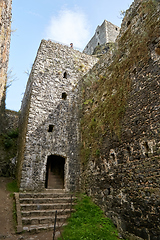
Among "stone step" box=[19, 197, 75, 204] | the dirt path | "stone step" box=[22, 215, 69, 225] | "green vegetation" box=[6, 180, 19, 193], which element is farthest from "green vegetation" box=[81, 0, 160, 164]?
the dirt path

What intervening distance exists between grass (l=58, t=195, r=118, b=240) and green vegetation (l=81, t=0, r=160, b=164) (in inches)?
90.8

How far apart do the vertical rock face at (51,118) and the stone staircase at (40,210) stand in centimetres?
107

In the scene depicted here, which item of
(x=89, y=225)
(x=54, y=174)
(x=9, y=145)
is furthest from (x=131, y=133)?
(x=9, y=145)

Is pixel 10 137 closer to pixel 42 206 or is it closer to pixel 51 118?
pixel 51 118

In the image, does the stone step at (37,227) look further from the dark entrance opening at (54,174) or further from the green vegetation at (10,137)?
the green vegetation at (10,137)

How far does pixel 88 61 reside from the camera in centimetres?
1286

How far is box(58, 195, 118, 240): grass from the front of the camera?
4910 millimetres

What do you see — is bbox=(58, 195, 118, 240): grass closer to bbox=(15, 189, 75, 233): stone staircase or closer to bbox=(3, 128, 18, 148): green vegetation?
bbox=(15, 189, 75, 233): stone staircase

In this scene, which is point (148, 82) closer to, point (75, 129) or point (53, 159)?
point (75, 129)

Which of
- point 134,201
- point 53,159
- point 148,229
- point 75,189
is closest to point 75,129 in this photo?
point 53,159

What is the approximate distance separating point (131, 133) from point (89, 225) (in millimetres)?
3352

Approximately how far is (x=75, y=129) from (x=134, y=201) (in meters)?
6.01

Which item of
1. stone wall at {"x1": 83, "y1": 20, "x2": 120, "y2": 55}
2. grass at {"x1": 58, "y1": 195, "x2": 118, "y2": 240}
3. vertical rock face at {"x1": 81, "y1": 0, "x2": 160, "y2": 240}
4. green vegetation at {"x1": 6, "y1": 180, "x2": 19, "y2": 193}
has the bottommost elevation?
grass at {"x1": 58, "y1": 195, "x2": 118, "y2": 240}

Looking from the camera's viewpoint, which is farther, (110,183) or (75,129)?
(75,129)
